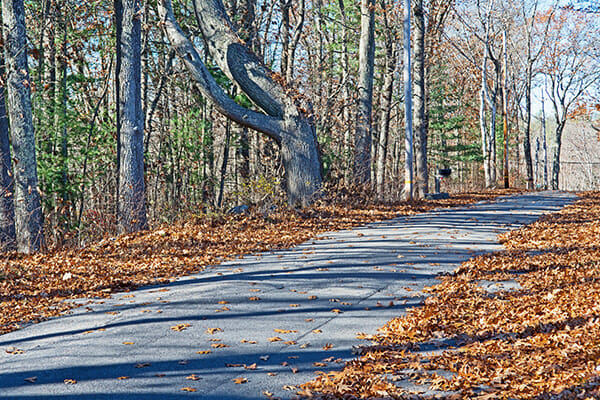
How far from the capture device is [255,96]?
1620 cm

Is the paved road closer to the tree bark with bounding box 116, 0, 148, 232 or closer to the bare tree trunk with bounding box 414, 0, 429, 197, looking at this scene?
the tree bark with bounding box 116, 0, 148, 232

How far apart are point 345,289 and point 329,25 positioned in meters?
23.5

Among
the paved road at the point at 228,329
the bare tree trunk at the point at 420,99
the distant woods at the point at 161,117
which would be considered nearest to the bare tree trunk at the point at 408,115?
the distant woods at the point at 161,117

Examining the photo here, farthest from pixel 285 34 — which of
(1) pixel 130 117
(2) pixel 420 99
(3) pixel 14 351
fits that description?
(3) pixel 14 351

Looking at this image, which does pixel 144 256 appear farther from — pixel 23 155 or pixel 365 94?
pixel 365 94

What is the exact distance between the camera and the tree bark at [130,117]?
45.4 feet

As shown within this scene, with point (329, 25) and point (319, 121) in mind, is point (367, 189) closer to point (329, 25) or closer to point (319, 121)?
point (319, 121)

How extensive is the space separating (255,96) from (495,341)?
40.7 ft

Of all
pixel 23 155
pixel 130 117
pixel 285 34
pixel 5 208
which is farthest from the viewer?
pixel 285 34

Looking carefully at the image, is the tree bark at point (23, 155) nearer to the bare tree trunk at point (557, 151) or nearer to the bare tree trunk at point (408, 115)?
the bare tree trunk at point (408, 115)

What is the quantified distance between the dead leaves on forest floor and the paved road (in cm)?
38

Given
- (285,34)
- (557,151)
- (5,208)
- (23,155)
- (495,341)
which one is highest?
(285,34)

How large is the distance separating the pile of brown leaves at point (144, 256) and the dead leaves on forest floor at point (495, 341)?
4.15 m

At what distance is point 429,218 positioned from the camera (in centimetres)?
1512
